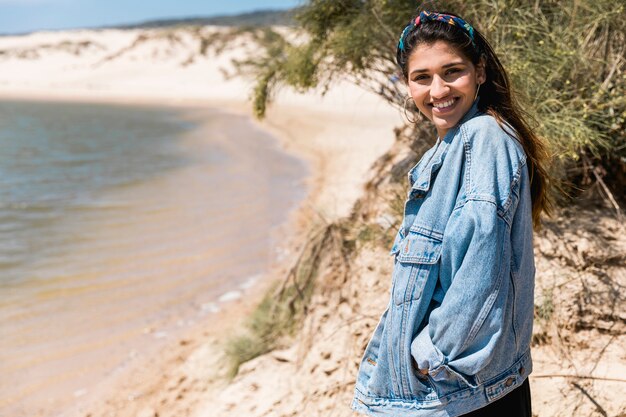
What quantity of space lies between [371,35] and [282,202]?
20.7 feet

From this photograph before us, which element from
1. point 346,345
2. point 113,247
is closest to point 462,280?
point 346,345

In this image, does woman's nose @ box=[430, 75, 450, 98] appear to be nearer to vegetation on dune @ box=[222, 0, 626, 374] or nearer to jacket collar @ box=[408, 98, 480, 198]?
jacket collar @ box=[408, 98, 480, 198]

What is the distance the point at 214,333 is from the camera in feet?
17.4

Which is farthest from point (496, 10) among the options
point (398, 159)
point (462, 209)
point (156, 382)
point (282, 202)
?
point (282, 202)

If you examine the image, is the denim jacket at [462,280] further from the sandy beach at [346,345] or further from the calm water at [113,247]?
the calm water at [113,247]

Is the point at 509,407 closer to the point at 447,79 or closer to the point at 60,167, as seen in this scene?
the point at 447,79

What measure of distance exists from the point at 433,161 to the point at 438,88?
0.19 meters

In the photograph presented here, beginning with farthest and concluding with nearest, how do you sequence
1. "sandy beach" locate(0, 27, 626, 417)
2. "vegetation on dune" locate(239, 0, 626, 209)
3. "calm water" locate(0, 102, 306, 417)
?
"calm water" locate(0, 102, 306, 417) < "vegetation on dune" locate(239, 0, 626, 209) < "sandy beach" locate(0, 27, 626, 417)

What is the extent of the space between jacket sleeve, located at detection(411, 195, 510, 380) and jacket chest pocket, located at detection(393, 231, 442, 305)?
1.1 inches

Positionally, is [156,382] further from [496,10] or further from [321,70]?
[496,10]

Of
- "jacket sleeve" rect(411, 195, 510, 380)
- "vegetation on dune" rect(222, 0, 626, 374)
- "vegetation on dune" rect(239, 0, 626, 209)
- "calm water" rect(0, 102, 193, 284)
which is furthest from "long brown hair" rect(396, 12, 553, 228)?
"calm water" rect(0, 102, 193, 284)

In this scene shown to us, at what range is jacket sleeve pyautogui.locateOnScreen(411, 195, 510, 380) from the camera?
4.68 ft

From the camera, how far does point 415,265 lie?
60.2 inches

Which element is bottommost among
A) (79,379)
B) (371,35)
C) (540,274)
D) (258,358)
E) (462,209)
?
(79,379)
